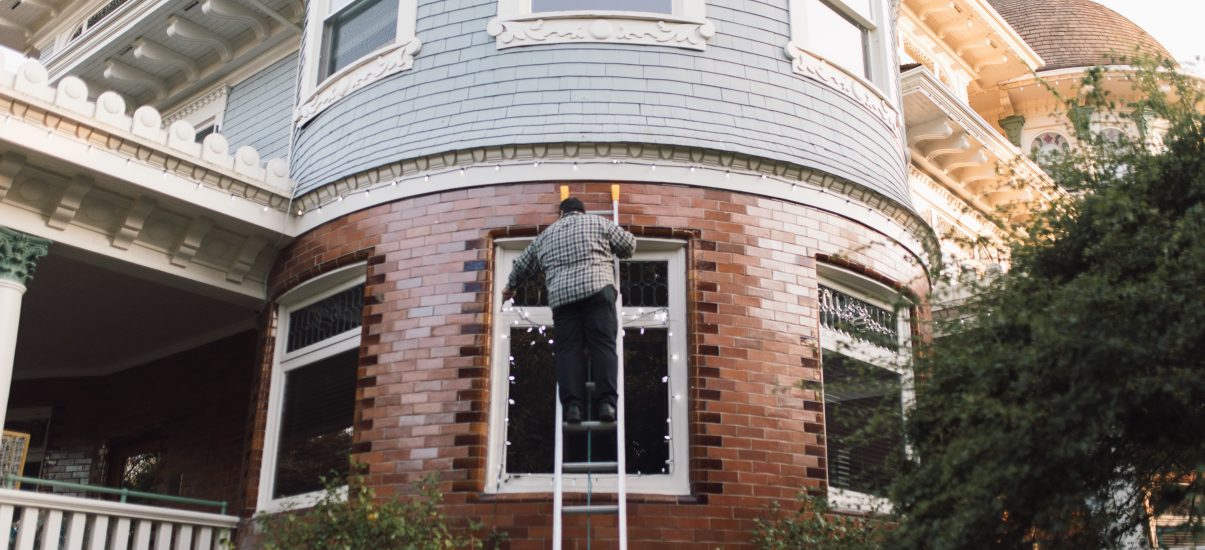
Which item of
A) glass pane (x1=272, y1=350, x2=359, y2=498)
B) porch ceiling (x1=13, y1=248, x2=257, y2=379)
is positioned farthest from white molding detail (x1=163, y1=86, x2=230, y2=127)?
glass pane (x1=272, y1=350, x2=359, y2=498)

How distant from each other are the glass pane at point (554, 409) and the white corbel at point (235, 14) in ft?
18.9

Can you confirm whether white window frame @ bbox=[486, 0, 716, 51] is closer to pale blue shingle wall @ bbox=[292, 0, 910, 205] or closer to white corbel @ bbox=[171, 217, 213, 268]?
pale blue shingle wall @ bbox=[292, 0, 910, 205]

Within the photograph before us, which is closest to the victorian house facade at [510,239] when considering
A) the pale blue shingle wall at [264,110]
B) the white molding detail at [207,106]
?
→ the pale blue shingle wall at [264,110]

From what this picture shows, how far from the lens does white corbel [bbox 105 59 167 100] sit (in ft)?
43.3

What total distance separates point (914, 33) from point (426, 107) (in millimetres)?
8556

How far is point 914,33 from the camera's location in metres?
15.3

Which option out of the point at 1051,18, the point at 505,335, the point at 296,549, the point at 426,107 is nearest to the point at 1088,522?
the point at 505,335

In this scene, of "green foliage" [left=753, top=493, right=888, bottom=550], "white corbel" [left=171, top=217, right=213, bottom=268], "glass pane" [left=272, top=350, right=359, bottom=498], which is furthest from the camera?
"white corbel" [left=171, top=217, right=213, bottom=268]

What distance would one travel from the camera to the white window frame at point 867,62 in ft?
30.3

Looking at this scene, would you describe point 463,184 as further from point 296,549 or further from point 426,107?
point 296,549

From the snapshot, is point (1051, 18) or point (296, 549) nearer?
point (296, 549)

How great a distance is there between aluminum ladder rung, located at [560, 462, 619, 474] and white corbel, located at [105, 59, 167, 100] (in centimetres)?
852

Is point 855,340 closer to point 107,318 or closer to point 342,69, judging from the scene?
point 342,69

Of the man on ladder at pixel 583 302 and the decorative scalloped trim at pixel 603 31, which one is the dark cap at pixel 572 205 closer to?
the man on ladder at pixel 583 302
